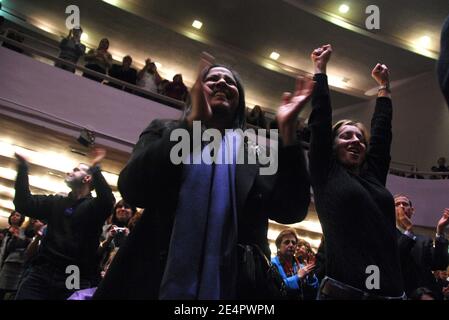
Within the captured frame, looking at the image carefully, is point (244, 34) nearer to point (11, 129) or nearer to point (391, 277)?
point (11, 129)

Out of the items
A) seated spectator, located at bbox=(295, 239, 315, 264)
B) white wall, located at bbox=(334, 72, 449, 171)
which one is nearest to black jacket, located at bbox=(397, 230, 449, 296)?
seated spectator, located at bbox=(295, 239, 315, 264)

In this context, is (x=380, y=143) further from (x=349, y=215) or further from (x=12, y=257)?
(x=12, y=257)

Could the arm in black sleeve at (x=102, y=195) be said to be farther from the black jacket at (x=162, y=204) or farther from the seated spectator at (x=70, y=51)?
Result: the seated spectator at (x=70, y=51)

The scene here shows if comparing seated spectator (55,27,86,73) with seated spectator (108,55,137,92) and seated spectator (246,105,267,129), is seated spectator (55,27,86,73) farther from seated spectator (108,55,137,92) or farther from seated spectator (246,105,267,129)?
seated spectator (246,105,267,129)

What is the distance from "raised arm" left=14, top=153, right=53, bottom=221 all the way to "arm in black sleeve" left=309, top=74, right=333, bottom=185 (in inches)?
59.2

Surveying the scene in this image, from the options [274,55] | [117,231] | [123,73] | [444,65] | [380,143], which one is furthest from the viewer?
[274,55]

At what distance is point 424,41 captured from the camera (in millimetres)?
9828

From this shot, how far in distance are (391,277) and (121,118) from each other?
553 cm

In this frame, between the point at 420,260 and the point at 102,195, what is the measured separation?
178 cm

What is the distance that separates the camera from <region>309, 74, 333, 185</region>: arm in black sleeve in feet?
4.82

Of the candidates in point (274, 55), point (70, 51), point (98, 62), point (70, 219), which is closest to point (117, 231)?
point (70, 219)

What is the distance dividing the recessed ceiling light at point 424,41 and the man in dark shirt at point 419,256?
26.9 ft

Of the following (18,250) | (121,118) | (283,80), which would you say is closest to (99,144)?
(121,118)

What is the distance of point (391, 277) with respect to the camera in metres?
1.36
